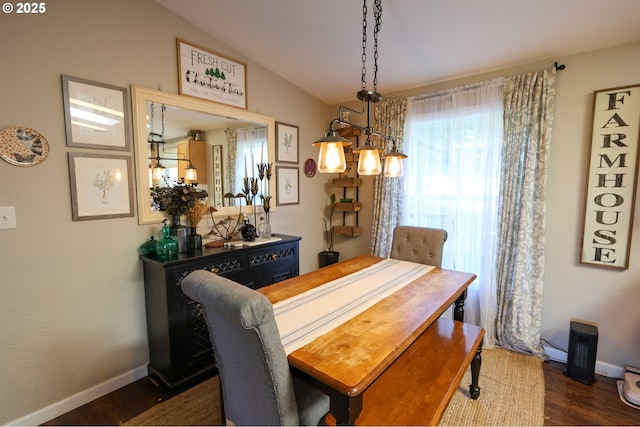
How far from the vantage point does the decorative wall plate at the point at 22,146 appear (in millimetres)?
1570

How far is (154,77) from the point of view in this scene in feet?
6.91

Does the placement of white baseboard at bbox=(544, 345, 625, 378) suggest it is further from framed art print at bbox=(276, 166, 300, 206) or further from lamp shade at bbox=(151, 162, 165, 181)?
lamp shade at bbox=(151, 162, 165, 181)

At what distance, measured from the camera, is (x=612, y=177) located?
83.3 inches

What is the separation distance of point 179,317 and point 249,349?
1.18m

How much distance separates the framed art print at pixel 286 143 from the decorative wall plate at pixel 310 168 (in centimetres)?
17

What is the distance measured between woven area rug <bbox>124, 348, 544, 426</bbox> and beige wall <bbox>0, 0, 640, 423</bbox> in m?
0.45

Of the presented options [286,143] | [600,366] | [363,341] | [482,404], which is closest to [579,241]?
[600,366]

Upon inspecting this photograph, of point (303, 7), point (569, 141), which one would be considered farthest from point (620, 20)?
point (303, 7)

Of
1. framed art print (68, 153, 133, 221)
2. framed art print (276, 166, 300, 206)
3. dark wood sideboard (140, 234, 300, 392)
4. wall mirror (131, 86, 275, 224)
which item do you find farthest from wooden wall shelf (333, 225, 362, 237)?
framed art print (68, 153, 133, 221)

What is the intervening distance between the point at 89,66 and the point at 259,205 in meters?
1.59

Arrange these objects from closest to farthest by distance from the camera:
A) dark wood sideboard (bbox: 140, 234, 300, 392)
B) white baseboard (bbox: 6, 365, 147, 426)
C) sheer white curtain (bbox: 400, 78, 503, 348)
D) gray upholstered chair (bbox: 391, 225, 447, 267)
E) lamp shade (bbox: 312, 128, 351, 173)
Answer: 1. lamp shade (bbox: 312, 128, 351, 173)
2. white baseboard (bbox: 6, 365, 147, 426)
3. dark wood sideboard (bbox: 140, 234, 300, 392)
4. gray upholstered chair (bbox: 391, 225, 447, 267)
5. sheer white curtain (bbox: 400, 78, 503, 348)

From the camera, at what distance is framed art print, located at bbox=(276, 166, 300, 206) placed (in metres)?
3.08

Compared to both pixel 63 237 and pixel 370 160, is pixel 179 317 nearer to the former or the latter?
pixel 63 237
